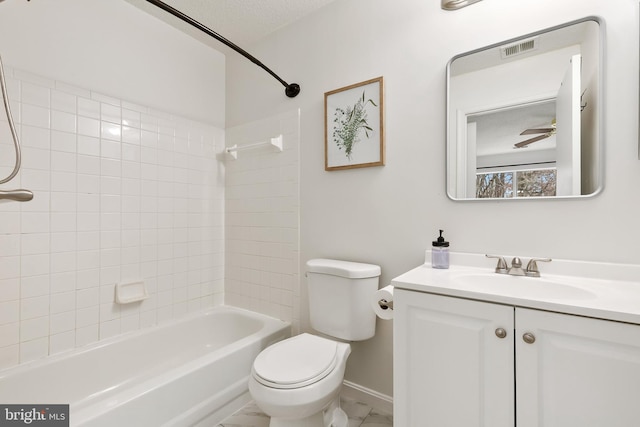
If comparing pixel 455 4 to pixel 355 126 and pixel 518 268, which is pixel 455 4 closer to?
pixel 355 126

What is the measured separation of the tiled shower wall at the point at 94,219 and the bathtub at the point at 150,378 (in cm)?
11

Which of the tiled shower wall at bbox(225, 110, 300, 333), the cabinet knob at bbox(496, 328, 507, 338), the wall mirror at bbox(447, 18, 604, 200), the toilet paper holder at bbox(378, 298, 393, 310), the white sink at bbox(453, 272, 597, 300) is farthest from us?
the tiled shower wall at bbox(225, 110, 300, 333)

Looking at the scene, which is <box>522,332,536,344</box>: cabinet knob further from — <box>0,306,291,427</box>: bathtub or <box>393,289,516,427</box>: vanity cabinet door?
<box>0,306,291,427</box>: bathtub

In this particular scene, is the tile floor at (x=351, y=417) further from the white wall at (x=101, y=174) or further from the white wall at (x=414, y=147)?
the white wall at (x=101, y=174)

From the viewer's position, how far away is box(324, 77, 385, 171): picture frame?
165 centimetres

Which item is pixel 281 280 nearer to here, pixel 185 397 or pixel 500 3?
pixel 185 397

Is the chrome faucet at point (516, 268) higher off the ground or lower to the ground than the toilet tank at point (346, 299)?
higher

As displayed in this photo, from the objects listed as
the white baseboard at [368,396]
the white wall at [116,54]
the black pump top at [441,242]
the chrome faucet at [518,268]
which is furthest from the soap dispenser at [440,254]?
the white wall at [116,54]

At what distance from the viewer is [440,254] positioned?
1.35 meters

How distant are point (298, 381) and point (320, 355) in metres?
0.21

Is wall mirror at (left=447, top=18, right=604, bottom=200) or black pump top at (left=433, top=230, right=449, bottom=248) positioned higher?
wall mirror at (left=447, top=18, right=604, bottom=200)

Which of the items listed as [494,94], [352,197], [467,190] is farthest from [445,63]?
[352,197]

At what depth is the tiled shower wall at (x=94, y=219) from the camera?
147 centimetres

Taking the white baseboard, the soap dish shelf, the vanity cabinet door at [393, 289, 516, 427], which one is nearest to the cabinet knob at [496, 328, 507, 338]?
the vanity cabinet door at [393, 289, 516, 427]
